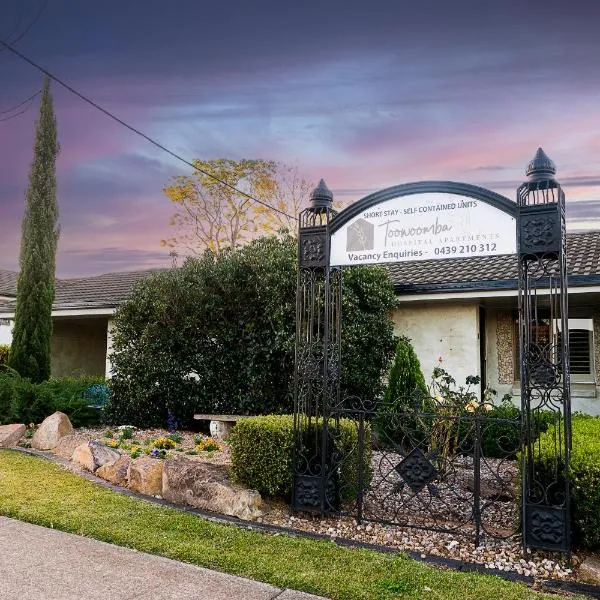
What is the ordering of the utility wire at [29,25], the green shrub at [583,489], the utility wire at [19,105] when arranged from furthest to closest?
the utility wire at [19,105], the utility wire at [29,25], the green shrub at [583,489]

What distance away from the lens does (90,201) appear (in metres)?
15.4

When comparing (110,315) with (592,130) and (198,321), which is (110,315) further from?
(592,130)

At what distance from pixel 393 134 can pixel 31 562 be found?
29.9ft

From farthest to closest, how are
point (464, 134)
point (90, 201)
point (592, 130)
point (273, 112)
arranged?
point (90, 201)
point (273, 112)
point (464, 134)
point (592, 130)

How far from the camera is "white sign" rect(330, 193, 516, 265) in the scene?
203 inches

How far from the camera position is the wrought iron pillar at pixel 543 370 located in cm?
452

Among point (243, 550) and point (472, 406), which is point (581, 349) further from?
point (243, 550)

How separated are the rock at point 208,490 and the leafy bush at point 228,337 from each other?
3546mm

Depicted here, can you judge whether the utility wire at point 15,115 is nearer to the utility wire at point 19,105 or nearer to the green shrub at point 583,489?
the utility wire at point 19,105

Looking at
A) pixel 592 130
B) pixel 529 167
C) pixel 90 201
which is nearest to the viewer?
pixel 529 167

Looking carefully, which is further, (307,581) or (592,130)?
(592,130)

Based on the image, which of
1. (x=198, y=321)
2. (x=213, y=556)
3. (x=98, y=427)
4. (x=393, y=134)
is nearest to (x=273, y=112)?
(x=393, y=134)

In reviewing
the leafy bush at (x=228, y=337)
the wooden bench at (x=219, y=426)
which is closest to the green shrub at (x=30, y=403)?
the leafy bush at (x=228, y=337)

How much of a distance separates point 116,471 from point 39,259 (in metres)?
7.76
